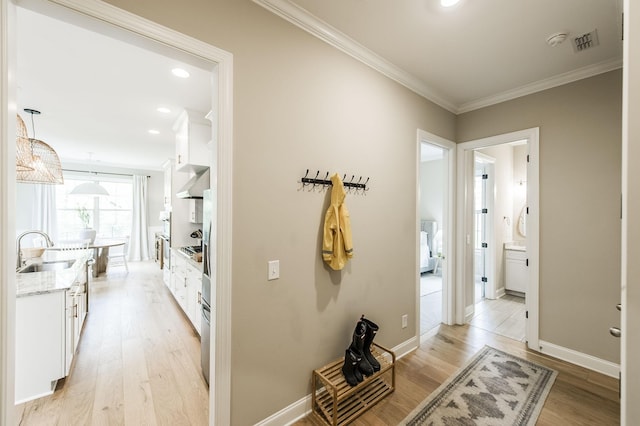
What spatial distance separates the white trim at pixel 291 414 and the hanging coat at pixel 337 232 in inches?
38.3

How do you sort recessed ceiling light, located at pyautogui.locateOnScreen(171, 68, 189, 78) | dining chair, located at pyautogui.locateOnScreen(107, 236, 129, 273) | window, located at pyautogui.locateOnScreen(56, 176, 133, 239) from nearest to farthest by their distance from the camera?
recessed ceiling light, located at pyautogui.locateOnScreen(171, 68, 189, 78) → dining chair, located at pyautogui.locateOnScreen(107, 236, 129, 273) → window, located at pyautogui.locateOnScreen(56, 176, 133, 239)

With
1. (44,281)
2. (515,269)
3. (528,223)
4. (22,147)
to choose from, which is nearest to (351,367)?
(528,223)

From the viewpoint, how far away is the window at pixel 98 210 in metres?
6.47

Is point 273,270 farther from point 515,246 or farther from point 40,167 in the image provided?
point 515,246

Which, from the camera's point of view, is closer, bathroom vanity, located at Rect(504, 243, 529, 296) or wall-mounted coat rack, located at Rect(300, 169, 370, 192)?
wall-mounted coat rack, located at Rect(300, 169, 370, 192)

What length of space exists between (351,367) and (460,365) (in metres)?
1.29

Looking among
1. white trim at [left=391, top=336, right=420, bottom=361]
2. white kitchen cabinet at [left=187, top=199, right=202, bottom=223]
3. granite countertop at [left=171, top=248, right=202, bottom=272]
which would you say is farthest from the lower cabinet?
white trim at [left=391, top=336, right=420, bottom=361]

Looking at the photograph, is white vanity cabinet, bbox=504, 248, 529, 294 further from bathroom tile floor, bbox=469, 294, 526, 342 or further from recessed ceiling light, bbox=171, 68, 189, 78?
recessed ceiling light, bbox=171, 68, 189, 78

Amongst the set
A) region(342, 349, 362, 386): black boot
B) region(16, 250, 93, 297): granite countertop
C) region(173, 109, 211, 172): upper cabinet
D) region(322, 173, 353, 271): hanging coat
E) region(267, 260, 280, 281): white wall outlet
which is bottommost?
region(342, 349, 362, 386): black boot

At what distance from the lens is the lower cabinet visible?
2885mm

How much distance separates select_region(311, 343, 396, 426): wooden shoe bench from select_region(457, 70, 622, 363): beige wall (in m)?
2.01

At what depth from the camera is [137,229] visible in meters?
7.46

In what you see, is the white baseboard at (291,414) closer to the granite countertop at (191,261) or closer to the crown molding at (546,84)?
the granite countertop at (191,261)

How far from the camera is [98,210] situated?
23.0 feet
